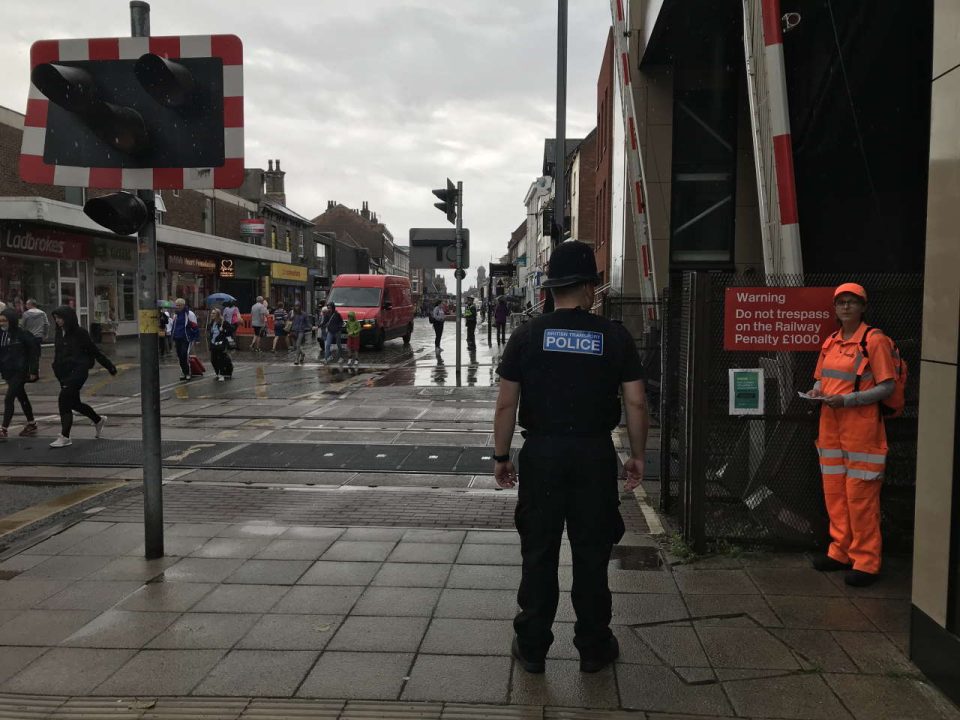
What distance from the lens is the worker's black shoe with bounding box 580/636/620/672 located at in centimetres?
340

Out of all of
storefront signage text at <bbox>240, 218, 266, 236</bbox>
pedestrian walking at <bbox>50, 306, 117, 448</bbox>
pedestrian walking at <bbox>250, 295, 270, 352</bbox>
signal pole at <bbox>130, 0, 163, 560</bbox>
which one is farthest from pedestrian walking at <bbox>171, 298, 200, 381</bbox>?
storefront signage text at <bbox>240, 218, 266, 236</bbox>

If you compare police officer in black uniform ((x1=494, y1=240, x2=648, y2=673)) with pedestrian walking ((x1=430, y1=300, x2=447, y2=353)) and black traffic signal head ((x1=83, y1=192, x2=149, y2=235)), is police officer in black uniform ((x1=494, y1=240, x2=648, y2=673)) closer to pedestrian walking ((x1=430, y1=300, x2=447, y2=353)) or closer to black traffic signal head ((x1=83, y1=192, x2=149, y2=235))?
black traffic signal head ((x1=83, y1=192, x2=149, y2=235))

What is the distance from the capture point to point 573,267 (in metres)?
3.44

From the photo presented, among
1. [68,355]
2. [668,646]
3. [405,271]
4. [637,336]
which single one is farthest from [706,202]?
[405,271]

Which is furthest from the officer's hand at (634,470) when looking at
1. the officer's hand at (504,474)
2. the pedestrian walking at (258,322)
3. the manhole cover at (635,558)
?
the pedestrian walking at (258,322)

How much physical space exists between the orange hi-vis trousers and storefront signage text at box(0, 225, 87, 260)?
85.4ft

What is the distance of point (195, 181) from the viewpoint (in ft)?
15.3

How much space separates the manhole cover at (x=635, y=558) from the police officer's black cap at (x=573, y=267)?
2.16 m

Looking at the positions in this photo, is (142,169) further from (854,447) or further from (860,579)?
(860,579)

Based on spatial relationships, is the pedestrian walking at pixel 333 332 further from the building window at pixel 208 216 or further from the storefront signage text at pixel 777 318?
the building window at pixel 208 216

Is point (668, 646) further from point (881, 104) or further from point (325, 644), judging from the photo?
point (881, 104)

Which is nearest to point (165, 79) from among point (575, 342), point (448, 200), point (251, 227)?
point (575, 342)

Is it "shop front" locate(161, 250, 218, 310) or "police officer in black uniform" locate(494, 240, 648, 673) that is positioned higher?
"shop front" locate(161, 250, 218, 310)

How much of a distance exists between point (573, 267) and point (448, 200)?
13.0 m
